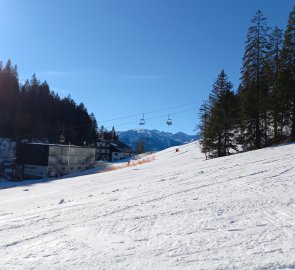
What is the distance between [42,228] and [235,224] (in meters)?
5.37

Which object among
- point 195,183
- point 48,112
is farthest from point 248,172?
point 48,112

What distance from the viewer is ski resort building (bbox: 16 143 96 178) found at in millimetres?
58000

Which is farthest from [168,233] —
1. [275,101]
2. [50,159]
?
[50,159]

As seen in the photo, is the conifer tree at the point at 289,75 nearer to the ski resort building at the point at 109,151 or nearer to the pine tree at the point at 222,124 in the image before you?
the pine tree at the point at 222,124

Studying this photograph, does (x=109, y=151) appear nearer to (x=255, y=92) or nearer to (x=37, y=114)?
(x=37, y=114)

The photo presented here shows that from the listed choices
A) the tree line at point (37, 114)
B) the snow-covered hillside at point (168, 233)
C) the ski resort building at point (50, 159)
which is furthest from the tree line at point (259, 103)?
the tree line at point (37, 114)

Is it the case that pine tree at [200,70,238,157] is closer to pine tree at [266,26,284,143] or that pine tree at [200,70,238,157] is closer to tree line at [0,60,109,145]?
pine tree at [266,26,284,143]

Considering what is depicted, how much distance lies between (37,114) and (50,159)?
5078 cm

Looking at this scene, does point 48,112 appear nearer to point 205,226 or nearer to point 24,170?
point 24,170

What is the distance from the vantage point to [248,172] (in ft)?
54.7

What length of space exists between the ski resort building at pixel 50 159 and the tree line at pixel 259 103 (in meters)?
30.7

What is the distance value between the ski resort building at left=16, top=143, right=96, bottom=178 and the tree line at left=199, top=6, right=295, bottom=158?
101 feet

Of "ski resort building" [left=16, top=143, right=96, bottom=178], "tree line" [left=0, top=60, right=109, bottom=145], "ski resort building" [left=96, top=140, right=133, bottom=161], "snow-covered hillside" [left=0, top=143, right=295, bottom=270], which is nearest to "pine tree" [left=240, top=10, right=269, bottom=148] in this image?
"snow-covered hillside" [left=0, top=143, right=295, bottom=270]

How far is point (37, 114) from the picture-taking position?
104438mm
